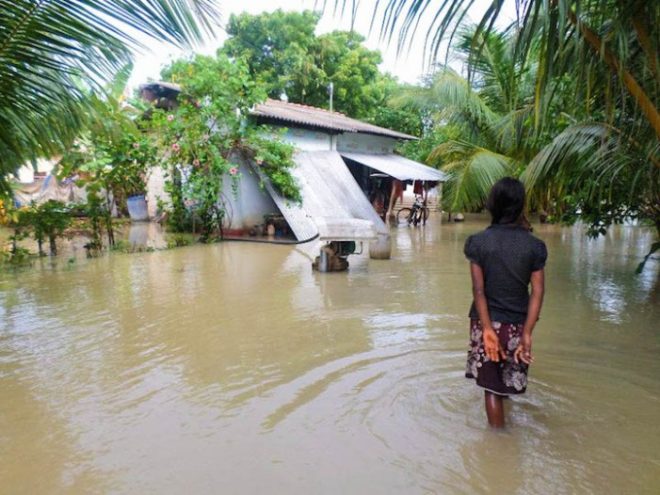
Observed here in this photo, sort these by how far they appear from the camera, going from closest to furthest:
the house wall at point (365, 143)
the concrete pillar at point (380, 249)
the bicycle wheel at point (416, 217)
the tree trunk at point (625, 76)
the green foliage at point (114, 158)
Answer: the tree trunk at point (625, 76) < the green foliage at point (114, 158) < the concrete pillar at point (380, 249) < the house wall at point (365, 143) < the bicycle wheel at point (416, 217)

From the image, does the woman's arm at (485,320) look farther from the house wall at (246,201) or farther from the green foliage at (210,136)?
the house wall at (246,201)

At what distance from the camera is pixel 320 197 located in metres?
13.5

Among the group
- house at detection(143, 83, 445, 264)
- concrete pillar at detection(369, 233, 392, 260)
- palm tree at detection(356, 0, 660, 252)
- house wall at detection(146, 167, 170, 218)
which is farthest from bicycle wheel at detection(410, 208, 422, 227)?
palm tree at detection(356, 0, 660, 252)

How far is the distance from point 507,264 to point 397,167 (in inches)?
592

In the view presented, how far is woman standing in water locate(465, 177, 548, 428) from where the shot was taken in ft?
10.1

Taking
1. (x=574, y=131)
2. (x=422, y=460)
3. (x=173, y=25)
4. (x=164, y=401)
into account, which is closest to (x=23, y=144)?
(x=173, y=25)

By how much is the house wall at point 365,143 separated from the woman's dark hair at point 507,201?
47.9 ft

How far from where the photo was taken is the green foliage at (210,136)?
1164 cm

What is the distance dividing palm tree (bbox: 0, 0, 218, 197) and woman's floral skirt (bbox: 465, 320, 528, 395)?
223 centimetres

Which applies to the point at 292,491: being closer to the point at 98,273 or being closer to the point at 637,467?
the point at 637,467

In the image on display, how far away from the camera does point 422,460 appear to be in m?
3.04

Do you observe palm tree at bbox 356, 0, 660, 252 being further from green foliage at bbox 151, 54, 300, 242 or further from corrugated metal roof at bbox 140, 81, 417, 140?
corrugated metal roof at bbox 140, 81, 417, 140

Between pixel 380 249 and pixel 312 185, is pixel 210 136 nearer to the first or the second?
pixel 312 185

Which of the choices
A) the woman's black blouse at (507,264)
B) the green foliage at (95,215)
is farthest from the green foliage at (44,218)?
the woman's black blouse at (507,264)
